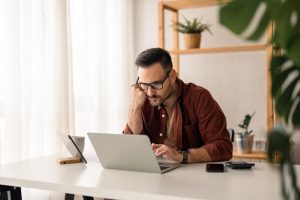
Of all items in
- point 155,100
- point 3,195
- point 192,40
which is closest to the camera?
point 3,195

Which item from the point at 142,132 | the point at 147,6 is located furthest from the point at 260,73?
the point at 142,132

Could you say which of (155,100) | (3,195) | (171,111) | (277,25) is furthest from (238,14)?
(171,111)

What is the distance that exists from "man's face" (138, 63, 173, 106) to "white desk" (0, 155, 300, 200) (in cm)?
47

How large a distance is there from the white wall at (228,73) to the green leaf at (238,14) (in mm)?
Result: 2849

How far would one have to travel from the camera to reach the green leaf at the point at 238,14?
19.3 inches

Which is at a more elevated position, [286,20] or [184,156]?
[286,20]

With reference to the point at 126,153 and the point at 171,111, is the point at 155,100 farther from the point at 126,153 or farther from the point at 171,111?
the point at 126,153

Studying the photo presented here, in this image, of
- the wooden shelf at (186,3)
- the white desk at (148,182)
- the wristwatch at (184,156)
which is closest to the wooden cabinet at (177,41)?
the wooden shelf at (186,3)

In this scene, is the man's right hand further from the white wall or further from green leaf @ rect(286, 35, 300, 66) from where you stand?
green leaf @ rect(286, 35, 300, 66)

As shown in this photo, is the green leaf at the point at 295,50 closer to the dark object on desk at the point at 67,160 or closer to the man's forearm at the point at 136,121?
the dark object on desk at the point at 67,160

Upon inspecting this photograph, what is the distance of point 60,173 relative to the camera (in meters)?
1.73

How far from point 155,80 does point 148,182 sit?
0.74m

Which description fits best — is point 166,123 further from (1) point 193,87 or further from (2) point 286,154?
(2) point 286,154

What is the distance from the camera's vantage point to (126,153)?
1.69 metres
